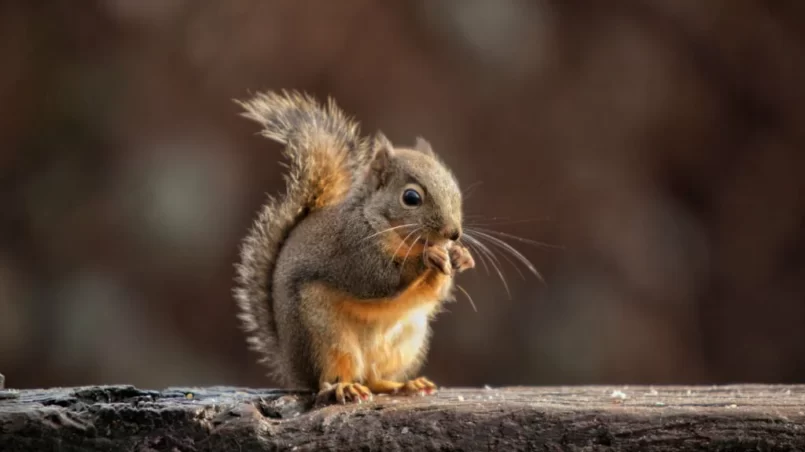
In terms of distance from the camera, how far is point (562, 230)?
3346 mm

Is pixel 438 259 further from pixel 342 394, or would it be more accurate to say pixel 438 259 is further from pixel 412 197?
pixel 342 394

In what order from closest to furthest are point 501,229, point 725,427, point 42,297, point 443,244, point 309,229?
point 725,427 → point 443,244 → point 309,229 → point 42,297 → point 501,229

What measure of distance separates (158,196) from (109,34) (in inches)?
20.6

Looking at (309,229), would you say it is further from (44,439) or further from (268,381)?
(268,381)

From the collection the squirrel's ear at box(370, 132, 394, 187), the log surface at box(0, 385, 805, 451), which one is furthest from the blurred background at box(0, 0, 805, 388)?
the log surface at box(0, 385, 805, 451)

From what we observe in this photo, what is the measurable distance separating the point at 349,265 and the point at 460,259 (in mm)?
195

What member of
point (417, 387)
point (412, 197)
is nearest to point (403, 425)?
point (417, 387)

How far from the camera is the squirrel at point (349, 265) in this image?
176cm

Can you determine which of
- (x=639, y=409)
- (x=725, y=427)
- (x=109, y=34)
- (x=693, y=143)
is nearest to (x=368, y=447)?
(x=639, y=409)

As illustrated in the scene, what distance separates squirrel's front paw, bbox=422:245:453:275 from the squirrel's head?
0.07ft

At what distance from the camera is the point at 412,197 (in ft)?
5.78

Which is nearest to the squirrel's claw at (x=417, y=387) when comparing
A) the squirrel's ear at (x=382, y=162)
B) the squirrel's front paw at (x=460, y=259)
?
the squirrel's front paw at (x=460, y=259)

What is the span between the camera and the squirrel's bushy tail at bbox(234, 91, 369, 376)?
1.94 m

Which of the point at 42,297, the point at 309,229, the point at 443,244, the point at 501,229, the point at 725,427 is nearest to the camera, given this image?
the point at 725,427
